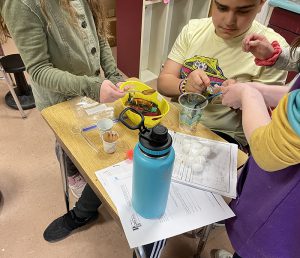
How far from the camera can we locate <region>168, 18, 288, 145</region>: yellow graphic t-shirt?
1.12 meters

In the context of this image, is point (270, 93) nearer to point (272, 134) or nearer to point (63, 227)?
point (272, 134)

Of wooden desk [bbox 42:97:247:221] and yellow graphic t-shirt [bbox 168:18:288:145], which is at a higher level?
yellow graphic t-shirt [bbox 168:18:288:145]

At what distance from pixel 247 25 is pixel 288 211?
2.50ft

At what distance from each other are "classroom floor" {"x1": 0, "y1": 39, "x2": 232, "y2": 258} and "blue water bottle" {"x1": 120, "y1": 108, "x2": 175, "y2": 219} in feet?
2.69

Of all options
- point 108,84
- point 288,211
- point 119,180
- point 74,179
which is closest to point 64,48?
point 108,84

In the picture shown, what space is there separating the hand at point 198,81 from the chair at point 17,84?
54.7 inches

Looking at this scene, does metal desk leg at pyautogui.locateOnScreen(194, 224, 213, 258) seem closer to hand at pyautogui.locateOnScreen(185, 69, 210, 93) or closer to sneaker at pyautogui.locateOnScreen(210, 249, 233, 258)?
sneaker at pyautogui.locateOnScreen(210, 249, 233, 258)

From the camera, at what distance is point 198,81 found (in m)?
1.05

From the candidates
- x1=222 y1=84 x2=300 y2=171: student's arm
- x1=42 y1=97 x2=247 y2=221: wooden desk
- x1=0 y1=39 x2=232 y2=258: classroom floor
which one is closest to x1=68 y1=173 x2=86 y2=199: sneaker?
x1=0 y1=39 x2=232 y2=258: classroom floor

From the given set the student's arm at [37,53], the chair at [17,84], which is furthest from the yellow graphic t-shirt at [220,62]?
the chair at [17,84]

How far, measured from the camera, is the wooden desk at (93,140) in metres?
0.75

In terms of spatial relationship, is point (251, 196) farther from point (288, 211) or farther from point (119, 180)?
point (119, 180)

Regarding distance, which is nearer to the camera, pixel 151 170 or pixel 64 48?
pixel 151 170

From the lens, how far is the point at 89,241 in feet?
4.42
